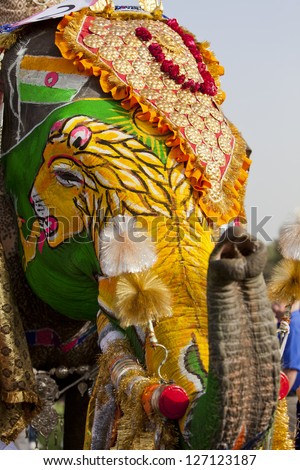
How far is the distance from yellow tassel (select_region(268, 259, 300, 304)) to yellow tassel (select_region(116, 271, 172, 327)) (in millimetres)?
493

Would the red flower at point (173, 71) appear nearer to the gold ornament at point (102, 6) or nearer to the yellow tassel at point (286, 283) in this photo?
the gold ornament at point (102, 6)

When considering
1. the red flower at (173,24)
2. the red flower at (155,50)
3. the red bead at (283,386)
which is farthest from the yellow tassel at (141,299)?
the red flower at (173,24)

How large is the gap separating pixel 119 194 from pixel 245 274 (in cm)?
134

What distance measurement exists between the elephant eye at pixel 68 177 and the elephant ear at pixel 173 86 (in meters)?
0.33

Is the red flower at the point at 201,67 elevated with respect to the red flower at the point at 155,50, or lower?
lower

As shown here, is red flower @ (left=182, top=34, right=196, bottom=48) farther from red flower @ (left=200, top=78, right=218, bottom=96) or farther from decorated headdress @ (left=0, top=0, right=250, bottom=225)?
red flower @ (left=200, top=78, right=218, bottom=96)

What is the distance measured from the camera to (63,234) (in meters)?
4.88

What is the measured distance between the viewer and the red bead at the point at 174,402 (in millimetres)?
3828

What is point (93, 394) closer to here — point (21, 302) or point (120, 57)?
point (21, 302)

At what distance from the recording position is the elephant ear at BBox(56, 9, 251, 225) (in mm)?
4758

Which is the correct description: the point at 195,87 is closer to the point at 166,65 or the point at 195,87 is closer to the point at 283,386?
the point at 166,65

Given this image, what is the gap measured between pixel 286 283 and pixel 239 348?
37.0 inches

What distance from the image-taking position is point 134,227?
177 inches
